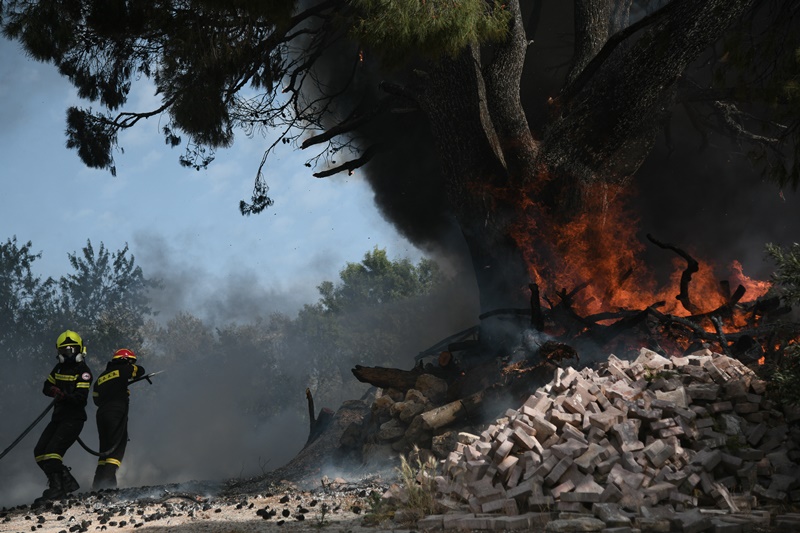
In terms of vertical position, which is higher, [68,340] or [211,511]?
[68,340]

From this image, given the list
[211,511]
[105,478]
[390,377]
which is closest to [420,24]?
[390,377]

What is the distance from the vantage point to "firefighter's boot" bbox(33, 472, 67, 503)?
9062 mm

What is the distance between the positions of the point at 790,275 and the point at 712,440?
1.56 m

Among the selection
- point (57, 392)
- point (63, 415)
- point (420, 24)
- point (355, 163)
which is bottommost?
point (63, 415)

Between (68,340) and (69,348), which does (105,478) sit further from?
(68,340)

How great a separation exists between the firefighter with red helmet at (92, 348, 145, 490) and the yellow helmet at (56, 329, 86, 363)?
16.9 inches

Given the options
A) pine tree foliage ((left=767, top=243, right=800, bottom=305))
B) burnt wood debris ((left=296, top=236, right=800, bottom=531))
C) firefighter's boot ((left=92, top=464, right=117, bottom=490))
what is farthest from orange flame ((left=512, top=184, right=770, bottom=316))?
firefighter's boot ((left=92, top=464, right=117, bottom=490))

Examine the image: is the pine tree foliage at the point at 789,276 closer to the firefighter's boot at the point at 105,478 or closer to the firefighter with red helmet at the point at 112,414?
the firefighter with red helmet at the point at 112,414

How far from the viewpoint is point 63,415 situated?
9.63 meters

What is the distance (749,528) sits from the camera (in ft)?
16.5

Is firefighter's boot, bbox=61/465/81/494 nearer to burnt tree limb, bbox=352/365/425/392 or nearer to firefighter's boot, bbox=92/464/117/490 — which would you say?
firefighter's boot, bbox=92/464/117/490

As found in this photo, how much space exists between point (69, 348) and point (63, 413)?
851mm

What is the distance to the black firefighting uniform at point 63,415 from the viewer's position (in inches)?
369

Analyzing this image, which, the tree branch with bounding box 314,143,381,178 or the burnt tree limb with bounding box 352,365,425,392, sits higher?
the tree branch with bounding box 314,143,381,178
